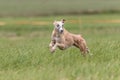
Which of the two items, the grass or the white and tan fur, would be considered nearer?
the grass

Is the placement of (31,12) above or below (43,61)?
below

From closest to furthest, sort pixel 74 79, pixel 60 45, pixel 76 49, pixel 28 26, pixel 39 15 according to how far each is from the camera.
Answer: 1. pixel 74 79
2. pixel 60 45
3. pixel 76 49
4. pixel 28 26
5. pixel 39 15

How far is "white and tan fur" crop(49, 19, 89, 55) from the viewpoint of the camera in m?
11.8

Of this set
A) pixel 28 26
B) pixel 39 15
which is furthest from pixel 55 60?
pixel 39 15

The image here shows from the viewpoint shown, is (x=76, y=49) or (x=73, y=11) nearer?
(x=76, y=49)

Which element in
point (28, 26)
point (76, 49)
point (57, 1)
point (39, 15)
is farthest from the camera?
point (57, 1)

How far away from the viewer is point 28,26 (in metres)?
35.1

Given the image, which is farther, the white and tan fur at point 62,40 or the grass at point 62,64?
the white and tan fur at point 62,40

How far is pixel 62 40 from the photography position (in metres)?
11.9

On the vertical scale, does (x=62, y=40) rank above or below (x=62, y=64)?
above

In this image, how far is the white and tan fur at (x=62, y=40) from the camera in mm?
11797

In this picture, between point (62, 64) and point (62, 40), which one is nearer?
point (62, 64)

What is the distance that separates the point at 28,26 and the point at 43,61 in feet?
80.1

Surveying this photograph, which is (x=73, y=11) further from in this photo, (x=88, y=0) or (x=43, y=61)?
(x=43, y=61)
